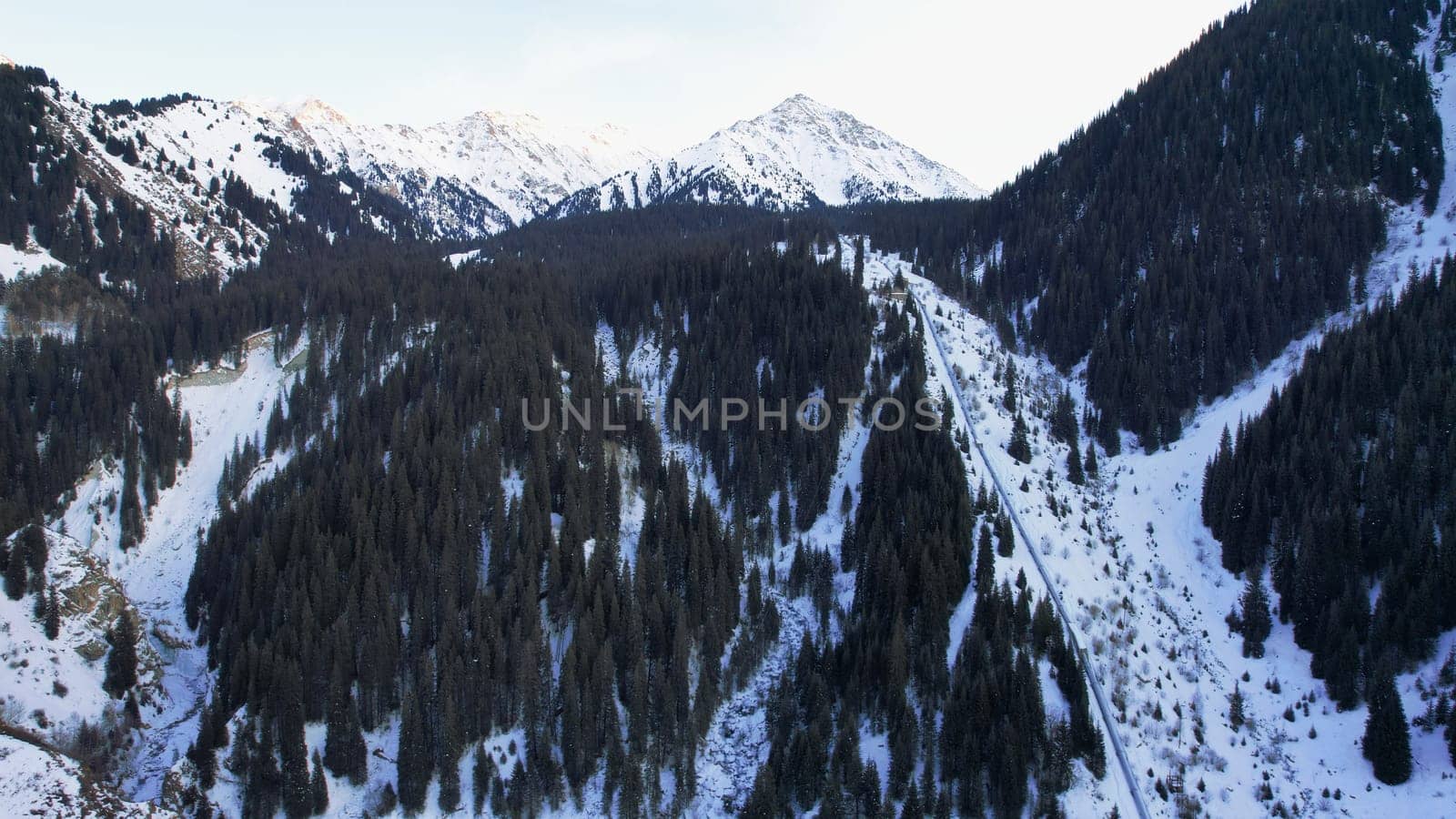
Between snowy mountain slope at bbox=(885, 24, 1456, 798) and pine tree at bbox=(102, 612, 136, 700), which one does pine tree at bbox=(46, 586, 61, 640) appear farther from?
snowy mountain slope at bbox=(885, 24, 1456, 798)

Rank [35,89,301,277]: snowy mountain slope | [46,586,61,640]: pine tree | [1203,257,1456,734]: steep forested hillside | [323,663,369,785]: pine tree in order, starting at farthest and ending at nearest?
1. [35,89,301,277]: snowy mountain slope
2. [46,586,61,640]: pine tree
3. [323,663,369,785]: pine tree
4. [1203,257,1456,734]: steep forested hillside

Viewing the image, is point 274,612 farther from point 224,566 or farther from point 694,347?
point 694,347

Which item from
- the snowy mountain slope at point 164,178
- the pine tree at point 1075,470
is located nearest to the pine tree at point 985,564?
the pine tree at point 1075,470

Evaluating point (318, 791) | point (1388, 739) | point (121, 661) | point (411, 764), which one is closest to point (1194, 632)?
point (1388, 739)

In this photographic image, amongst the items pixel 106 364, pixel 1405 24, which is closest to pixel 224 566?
pixel 106 364

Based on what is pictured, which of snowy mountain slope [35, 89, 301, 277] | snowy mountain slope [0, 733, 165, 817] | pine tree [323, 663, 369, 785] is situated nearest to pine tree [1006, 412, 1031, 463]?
pine tree [323, 663, 369, 785]

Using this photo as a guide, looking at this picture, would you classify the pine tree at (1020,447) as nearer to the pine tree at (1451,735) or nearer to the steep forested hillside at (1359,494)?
the steep forested hillside at (1359,494)
